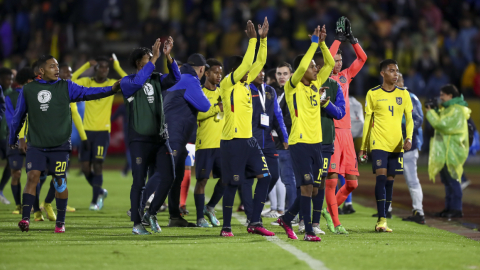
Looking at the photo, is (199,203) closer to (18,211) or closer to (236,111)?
(236,111)

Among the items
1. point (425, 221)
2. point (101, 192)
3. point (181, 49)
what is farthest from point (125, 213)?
point (181, 49)

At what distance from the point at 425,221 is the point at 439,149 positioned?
77.4 inches

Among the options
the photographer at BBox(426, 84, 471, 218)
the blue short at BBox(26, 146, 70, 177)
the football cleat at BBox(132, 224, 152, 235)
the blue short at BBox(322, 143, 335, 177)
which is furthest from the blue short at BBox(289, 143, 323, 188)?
the photographer at BBox(426, 84, 471, 218)

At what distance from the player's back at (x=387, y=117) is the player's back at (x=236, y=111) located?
2081mm

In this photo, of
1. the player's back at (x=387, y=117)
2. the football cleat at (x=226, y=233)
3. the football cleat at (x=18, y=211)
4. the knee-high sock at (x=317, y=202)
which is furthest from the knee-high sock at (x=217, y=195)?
the football cleat at (x=18, y=211)

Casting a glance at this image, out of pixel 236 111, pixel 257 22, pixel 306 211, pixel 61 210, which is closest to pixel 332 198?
pixel 306 211

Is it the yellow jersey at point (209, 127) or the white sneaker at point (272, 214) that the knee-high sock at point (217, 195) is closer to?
the yellow jersey at point (209, 127)

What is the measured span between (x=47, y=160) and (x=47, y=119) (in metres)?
0.52

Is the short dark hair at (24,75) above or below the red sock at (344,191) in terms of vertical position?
above

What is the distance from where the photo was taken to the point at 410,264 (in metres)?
6.55

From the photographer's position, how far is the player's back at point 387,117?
9445 mm

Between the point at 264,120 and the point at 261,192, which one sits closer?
the point at 261,192

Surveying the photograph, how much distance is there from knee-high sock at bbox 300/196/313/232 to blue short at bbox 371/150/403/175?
5.48 feet

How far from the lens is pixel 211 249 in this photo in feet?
24.3
